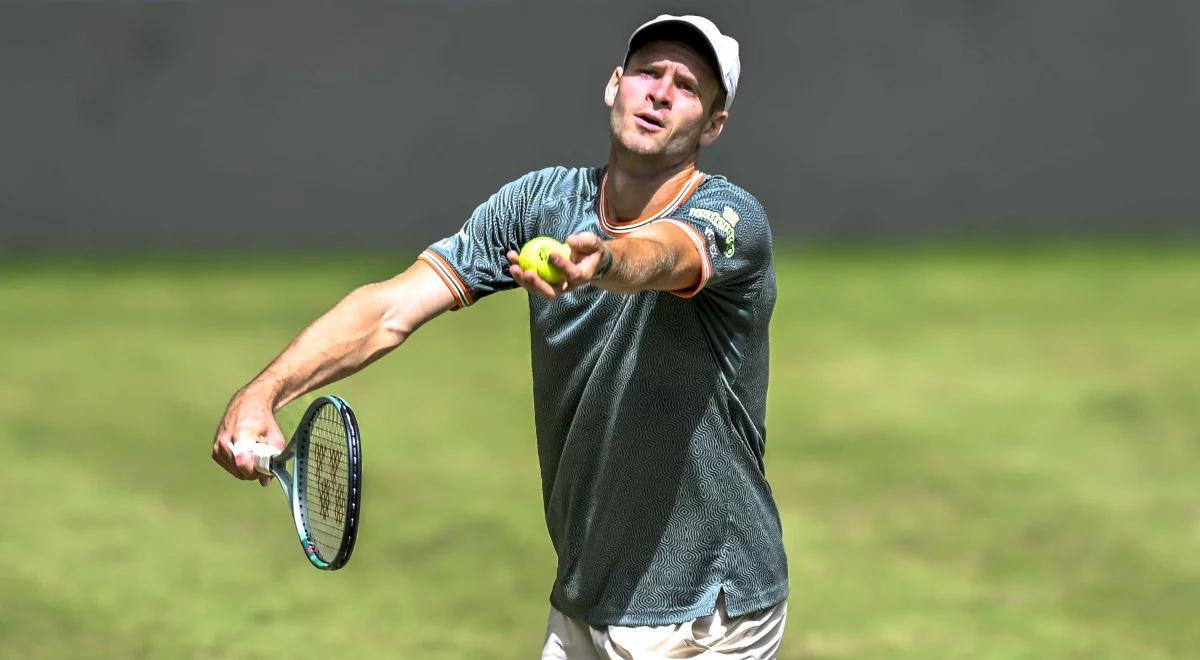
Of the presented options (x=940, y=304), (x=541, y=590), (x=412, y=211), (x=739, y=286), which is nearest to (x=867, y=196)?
(x=940, y=304)

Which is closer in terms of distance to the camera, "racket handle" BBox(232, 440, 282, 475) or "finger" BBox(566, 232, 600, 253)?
"finger" BBox(566, 232, 600, 253)

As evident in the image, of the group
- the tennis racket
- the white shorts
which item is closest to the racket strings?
the tennis racket

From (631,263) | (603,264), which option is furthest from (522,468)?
(603,264)

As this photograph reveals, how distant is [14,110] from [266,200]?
2.18 m

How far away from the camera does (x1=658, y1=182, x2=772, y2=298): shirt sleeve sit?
4152 mm

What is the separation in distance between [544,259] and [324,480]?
3.63 ft

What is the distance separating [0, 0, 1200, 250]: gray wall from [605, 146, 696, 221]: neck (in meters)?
10.2

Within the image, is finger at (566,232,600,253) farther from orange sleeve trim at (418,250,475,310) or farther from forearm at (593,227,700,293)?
orange sleeve trim at (418,250,475,310)

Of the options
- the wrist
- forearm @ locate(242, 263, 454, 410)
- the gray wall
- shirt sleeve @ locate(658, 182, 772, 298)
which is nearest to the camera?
the wrist

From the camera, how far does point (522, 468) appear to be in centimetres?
980

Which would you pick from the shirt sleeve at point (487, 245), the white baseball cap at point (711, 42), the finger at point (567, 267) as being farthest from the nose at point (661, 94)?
the finger at point (567, 267)

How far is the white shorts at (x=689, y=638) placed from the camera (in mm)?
4488

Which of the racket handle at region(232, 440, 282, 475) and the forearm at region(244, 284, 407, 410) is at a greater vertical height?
the forearm at region(244, 284, 407, 410)

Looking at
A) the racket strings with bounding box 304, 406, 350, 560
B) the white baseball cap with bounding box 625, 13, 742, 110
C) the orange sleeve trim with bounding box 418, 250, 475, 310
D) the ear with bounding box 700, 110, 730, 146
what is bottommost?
the racket strings with bounding box 304, 406, 350, 560
